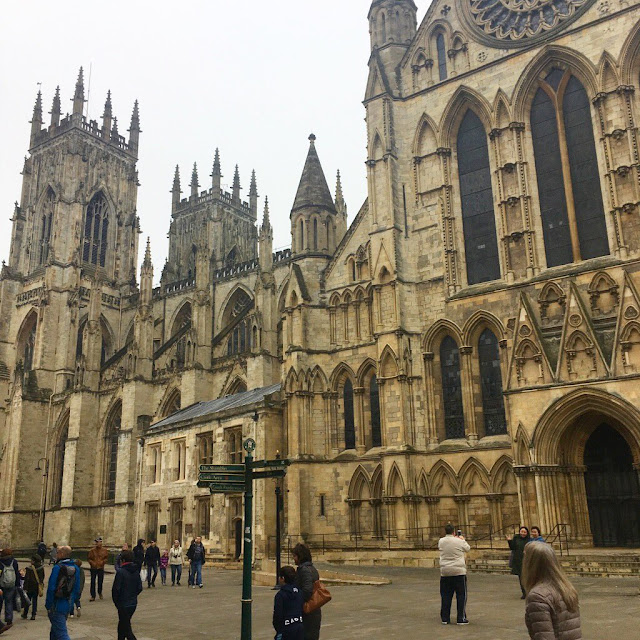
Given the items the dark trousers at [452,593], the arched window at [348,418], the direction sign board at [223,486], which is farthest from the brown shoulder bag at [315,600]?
the arched window at [348,418]

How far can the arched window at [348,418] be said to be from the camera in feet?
89.4

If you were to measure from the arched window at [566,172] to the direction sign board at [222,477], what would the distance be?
17.0 metres

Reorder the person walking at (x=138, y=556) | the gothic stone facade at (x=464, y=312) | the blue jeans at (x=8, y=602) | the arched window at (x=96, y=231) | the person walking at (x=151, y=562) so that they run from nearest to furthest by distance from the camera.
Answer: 1. the person walking at (x=138, y=556)
2. the blue jeans at (x=8, y=602)
3. the person walking at (x=151, y=562)
4. the gothic stone facade at (x=464, y=312)
5. the arched window at (x=96, y=231)

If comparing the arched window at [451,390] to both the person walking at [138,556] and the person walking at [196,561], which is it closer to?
the person walking at [196,561]

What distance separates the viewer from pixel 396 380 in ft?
83.5

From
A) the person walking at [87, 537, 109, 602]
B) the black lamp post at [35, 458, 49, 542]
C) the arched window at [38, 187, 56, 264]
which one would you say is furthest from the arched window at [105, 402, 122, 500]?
the person walking at [87, 537, 109, 602]

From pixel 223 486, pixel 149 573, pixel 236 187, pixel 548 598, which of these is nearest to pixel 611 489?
pixel 149 573

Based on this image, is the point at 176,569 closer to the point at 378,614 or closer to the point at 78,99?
the point at 378,614

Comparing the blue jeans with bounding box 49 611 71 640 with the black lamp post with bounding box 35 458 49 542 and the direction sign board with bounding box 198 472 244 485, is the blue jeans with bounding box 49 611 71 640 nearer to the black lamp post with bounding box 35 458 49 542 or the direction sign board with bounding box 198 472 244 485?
the direction sign board with bounding box 198 472 244 485

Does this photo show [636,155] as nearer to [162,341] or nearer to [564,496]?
[564,496]

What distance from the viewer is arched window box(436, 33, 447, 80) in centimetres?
2802

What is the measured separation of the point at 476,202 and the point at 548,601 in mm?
23348

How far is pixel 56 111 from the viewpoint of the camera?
71.7 m

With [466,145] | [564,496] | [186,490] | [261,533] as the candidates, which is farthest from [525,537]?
[186,490]
